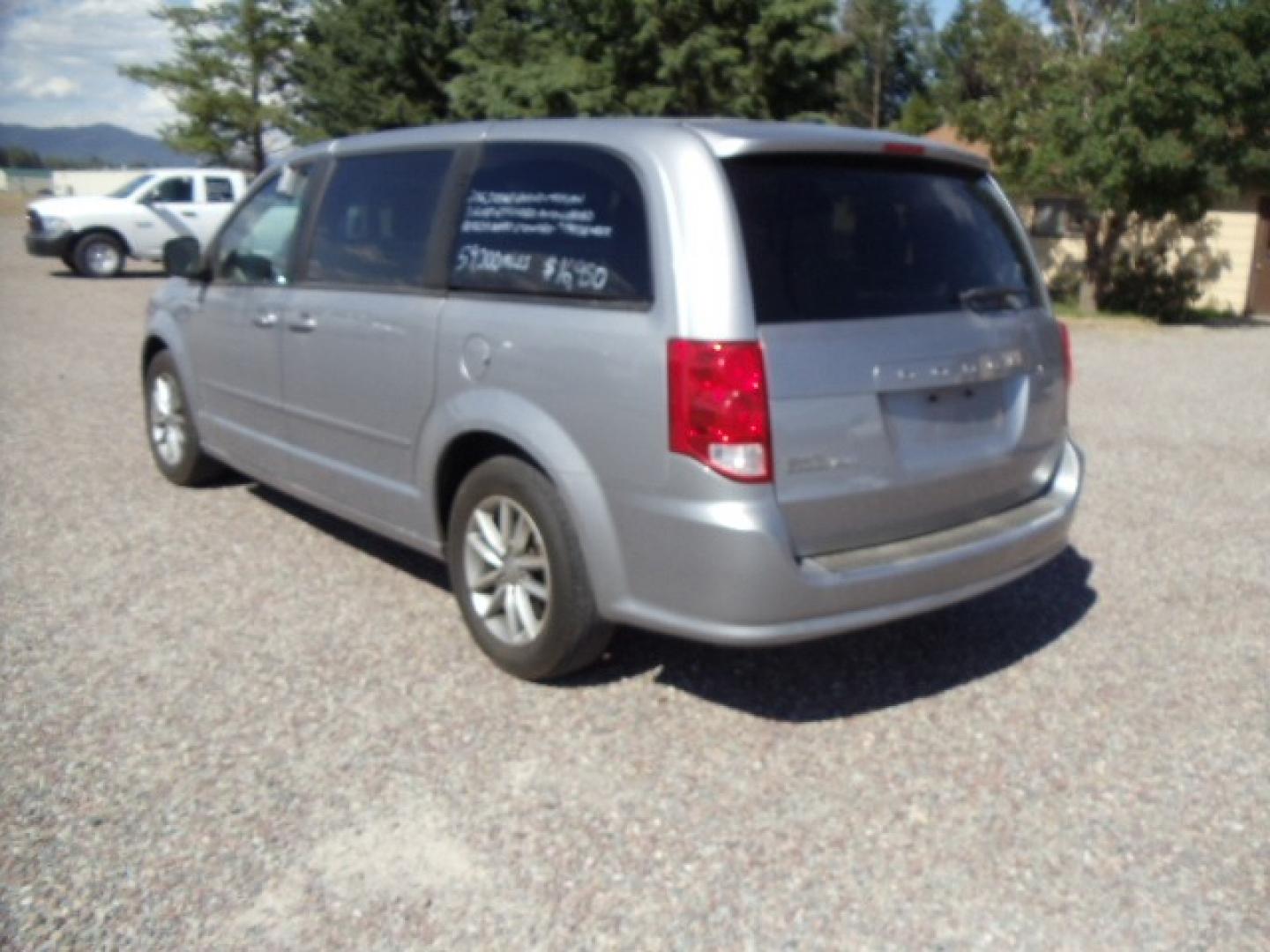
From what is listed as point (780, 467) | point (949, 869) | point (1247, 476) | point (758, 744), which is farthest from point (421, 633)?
point (1247, 476)

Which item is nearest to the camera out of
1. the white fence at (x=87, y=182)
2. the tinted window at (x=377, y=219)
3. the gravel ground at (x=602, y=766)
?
the gravel ground at (x=602, y=766)

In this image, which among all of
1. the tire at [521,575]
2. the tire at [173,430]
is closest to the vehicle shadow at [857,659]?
the tire at [521,575]

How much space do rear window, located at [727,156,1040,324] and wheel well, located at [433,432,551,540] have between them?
3.27 feet

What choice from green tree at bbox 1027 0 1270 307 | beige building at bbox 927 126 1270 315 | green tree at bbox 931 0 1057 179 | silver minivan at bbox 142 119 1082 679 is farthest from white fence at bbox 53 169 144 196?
silver minivan at bbox 142 119 1082 679

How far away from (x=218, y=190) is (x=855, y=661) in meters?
20.3

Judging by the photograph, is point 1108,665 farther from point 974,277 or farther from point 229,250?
point 229,250

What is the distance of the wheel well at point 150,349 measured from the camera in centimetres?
653

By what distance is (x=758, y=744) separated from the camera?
3.73m

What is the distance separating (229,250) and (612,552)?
9.95 ft

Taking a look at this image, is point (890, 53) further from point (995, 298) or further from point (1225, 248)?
point (995, 298)

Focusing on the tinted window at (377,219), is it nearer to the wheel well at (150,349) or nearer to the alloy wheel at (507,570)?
the alloy wheel at (507,570)

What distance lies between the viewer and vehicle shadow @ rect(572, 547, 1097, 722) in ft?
13.4

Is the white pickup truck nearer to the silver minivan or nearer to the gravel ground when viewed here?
the gravel ground

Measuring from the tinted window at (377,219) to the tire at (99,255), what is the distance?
18543mm
